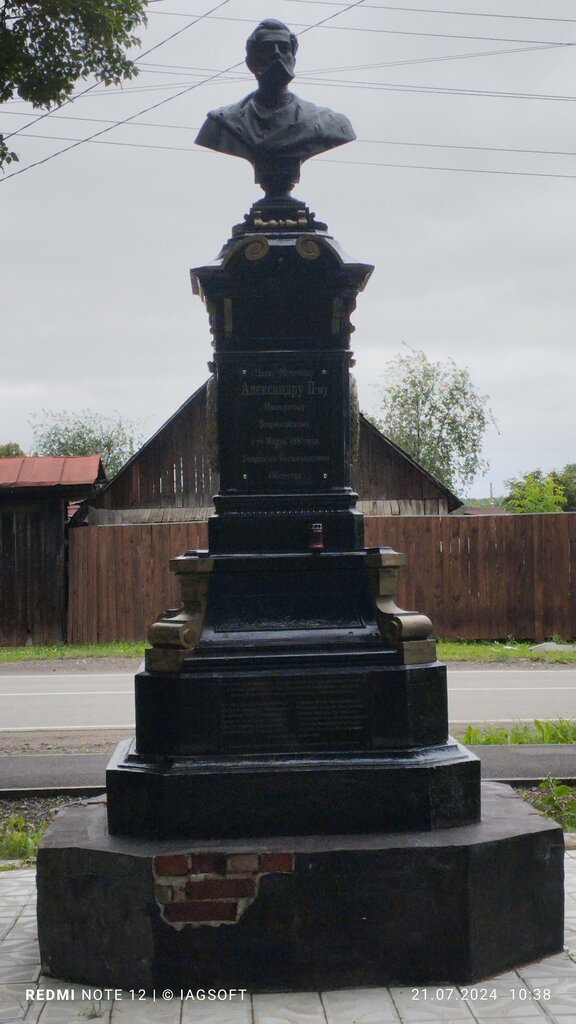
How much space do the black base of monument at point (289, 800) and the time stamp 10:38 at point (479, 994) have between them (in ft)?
1.99

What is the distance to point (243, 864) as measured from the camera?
4.16 m

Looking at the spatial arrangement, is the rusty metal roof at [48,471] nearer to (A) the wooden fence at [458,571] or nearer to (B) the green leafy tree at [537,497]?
(A) the wooden fence at [458,571]

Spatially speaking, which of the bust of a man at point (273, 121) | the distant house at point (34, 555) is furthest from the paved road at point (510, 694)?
the distant house at point (34, 555)

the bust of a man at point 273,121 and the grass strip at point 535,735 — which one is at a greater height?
the bust of a man at point 273,121

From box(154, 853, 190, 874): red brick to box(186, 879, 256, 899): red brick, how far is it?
0.21ft

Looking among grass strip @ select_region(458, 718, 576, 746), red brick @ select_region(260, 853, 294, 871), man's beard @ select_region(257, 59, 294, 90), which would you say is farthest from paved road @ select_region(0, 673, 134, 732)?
man's beard @ select_region(257, 59, 294, 90)

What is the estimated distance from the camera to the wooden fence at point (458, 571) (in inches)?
701

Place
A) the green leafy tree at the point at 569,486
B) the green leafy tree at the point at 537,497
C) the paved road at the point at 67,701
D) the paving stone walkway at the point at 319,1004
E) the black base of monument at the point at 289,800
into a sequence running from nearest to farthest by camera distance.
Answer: the paving stone walkway at the point at 319,1004 → the black base of monument at the point at 289,800 → the paved road at the point at 67,701 → the green leafy tree at the point at 537,497 → the green leafy tree at the point at 569,486

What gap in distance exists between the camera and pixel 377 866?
4.16 metres

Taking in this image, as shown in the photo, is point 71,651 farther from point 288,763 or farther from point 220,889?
point 220,889

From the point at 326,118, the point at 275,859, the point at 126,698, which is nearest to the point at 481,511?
the point at 126,698

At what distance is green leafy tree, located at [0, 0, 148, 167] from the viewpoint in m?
7.86

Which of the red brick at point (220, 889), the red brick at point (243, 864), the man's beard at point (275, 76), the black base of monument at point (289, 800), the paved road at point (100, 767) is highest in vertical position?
the man's beard at point (275, 76)

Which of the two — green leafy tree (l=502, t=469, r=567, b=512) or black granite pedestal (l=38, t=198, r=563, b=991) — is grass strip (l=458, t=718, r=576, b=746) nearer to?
black granite pedestal (l=38, t=198, r=563, b=991)
